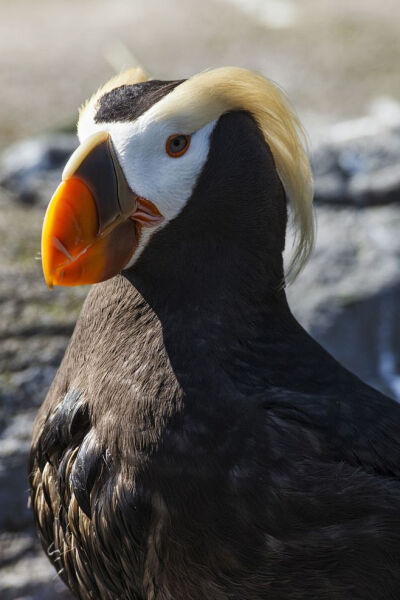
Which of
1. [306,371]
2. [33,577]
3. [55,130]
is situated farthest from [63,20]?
[306,371]

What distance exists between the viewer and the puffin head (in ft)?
6.37

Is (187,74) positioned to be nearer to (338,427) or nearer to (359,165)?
(359,165)

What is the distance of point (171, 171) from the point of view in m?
1.99

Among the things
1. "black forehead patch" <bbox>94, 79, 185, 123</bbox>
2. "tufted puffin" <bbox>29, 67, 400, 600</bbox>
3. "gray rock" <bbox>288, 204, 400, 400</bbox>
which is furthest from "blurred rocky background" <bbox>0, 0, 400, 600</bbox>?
"tufted puffin" <bbox>29, 67, 400, 600</bbox>

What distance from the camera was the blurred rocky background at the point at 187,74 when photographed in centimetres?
340

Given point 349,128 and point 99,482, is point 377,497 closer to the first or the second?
point 99,482

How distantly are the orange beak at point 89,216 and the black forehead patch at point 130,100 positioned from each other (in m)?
0.07

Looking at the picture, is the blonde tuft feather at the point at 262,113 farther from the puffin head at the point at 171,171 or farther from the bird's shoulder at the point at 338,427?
the bird's shoulder at the point at 338,427

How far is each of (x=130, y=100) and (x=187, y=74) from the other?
5.74 metres

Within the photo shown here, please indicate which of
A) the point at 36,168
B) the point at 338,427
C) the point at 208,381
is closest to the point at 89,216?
the point at 208,381

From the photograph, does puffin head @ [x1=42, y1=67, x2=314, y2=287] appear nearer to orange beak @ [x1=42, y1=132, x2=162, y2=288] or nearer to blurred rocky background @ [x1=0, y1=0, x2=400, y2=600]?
orange beak @ [x1=42, y1=132, x2=162, y2=288]

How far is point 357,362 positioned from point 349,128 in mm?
1606

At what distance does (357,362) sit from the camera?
3859mm

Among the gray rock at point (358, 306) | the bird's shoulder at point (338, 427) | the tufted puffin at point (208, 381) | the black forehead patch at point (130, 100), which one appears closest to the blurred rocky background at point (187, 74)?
the gray rock at point (358, 306)
